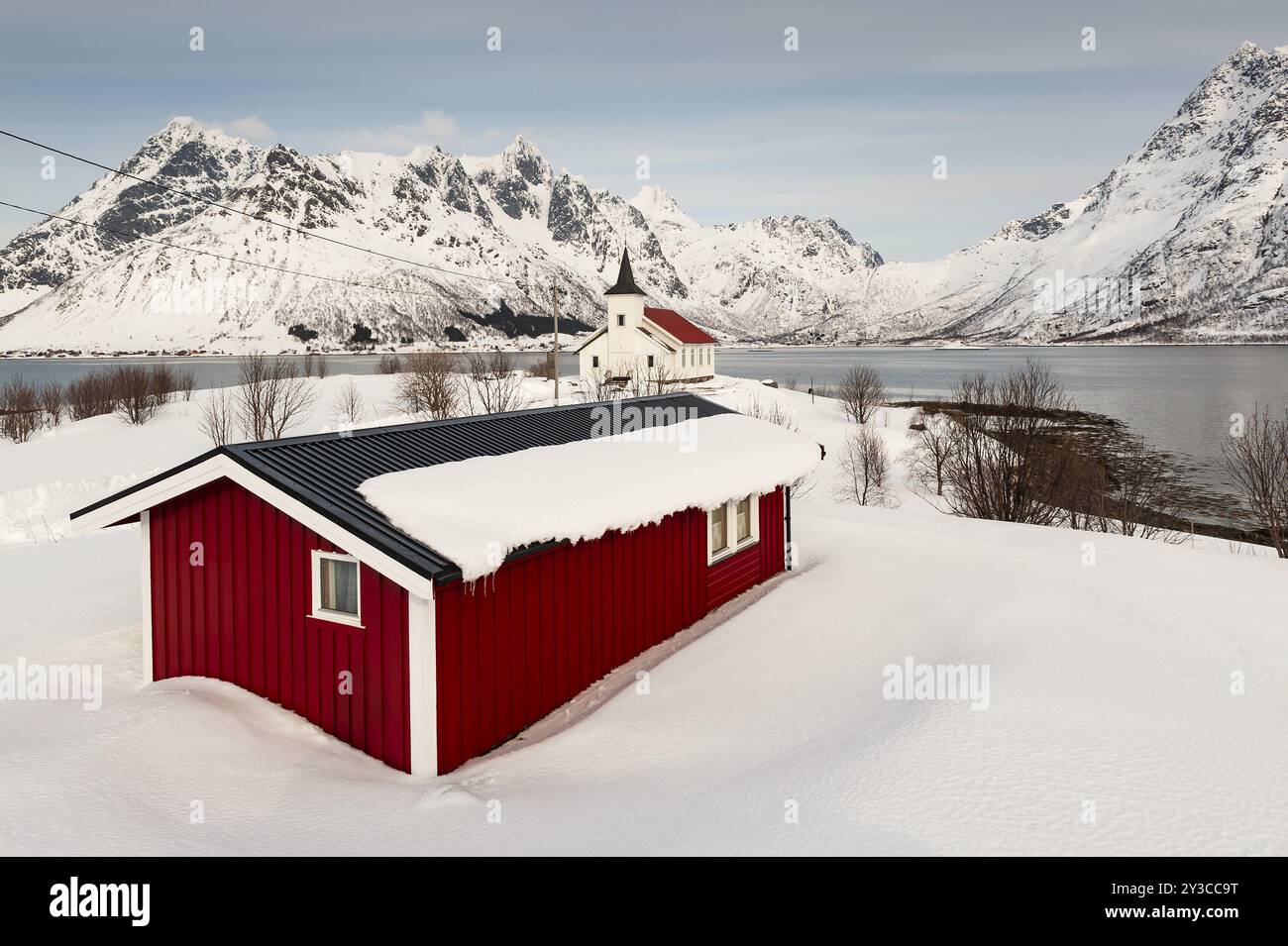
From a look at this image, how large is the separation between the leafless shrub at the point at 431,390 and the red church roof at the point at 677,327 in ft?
99.4

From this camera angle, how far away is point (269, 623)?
10516 mm

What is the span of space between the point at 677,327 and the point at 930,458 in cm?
4260

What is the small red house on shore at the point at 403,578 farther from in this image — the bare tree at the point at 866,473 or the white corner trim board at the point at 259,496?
the bare tree at the point at 866,473

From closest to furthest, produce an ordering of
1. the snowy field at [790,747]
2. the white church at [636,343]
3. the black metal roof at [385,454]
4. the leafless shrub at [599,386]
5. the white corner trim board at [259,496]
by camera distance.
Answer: the snowy field at [790,747]
the white corner trim board at [259,496]
the black metal roof at [385,454]
the leafless shrub at [599,386]
the white church at [636,343]

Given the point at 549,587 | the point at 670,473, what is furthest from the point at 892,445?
the point at 549,587

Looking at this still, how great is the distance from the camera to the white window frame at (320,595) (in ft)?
32.1

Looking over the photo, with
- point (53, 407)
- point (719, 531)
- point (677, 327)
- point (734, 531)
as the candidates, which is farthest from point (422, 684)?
point (677, 327)

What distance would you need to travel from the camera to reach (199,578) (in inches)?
437

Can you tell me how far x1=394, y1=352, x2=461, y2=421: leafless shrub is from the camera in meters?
46.8

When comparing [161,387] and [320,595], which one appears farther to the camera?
[161,387]

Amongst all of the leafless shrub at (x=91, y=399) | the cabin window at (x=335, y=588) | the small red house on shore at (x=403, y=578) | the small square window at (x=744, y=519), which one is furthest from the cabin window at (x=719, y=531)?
the leafless shrub at (x=91, y=399)

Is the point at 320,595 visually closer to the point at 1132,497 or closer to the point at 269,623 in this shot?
the point at 269,623
